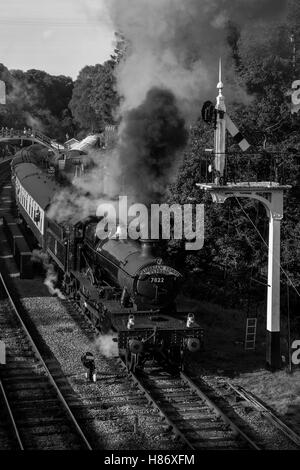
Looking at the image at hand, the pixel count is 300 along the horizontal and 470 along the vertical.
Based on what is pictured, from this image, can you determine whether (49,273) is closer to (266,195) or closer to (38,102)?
(266,195)

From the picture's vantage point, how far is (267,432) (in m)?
9.08

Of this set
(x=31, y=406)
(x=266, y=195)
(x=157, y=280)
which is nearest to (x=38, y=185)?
(x=157, y=280)

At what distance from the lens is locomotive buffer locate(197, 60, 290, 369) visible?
11.4 meters

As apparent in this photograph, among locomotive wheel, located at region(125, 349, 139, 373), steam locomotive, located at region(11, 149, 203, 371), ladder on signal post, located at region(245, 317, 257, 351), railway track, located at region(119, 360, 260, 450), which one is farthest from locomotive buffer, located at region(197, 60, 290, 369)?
locomotive wheel, located at region(125, 349, 139, 373)

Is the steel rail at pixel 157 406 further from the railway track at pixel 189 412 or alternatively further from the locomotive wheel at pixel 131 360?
the locomotive wheel at pixel 131 360

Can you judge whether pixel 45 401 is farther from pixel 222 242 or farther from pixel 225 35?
pixel 225 35

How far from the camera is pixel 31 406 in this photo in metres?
9.95

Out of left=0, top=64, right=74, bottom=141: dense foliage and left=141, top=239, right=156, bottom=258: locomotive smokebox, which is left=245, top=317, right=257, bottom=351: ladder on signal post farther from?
left=0, top=64, right=74, bottom=141: dense foliage

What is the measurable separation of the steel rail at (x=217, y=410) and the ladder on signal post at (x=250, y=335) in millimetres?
2430

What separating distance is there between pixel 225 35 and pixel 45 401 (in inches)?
525

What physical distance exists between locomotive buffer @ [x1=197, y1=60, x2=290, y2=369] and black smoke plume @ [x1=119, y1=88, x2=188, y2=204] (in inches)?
151

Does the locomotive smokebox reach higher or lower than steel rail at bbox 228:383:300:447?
higher

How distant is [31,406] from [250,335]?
6111mm

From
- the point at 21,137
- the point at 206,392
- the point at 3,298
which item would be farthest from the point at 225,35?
the point at 21,137
